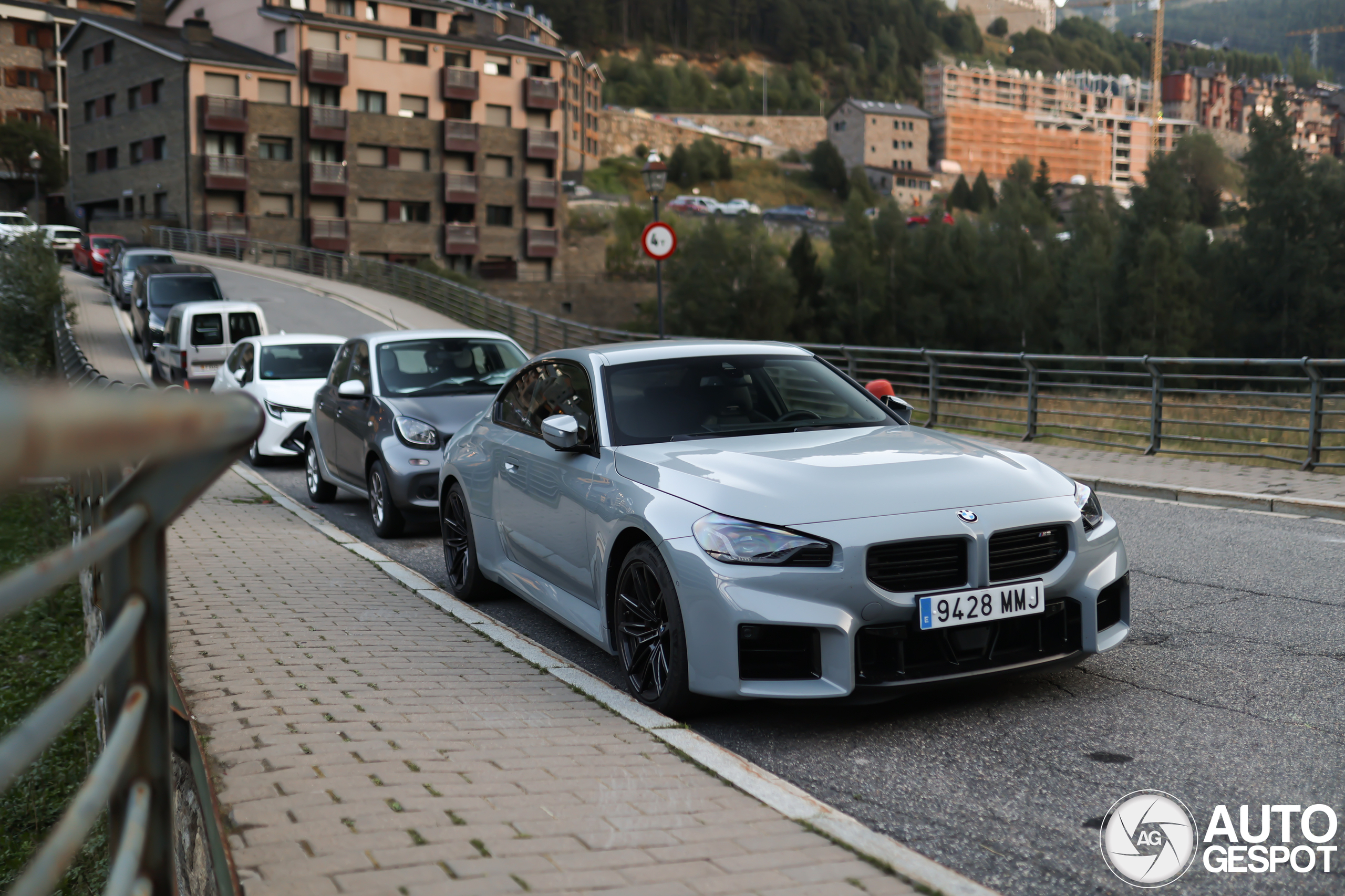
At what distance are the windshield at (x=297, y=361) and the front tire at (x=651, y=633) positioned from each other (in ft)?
36.4

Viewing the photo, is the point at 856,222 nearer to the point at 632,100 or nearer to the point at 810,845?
the point at 810,845

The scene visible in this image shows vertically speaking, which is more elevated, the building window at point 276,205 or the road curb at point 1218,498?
the building window at point 276,205

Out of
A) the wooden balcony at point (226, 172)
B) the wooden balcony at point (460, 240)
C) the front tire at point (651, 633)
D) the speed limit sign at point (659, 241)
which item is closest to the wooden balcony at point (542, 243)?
the wooden balcony at point (460, 240)

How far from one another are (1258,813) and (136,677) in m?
3.31

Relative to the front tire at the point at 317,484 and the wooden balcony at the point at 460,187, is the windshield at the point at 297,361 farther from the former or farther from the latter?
the wooden balcony at the point at 460,187

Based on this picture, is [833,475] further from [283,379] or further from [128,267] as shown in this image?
[128,267]

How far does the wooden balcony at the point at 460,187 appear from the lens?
230 feet

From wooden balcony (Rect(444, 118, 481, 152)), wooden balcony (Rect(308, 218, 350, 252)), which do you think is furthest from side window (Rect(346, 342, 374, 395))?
wooden balcony (Rect(444, 118, 481, 152))

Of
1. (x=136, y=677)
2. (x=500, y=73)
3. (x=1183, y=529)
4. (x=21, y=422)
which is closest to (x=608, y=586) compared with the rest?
(x=136, y=677)

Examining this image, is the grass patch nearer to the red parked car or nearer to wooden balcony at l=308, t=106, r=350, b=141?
the red parked car

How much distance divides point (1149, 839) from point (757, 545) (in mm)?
1694

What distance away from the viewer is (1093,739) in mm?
4676

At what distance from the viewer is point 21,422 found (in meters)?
1.03

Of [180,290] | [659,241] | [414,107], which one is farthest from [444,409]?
[414,107]
